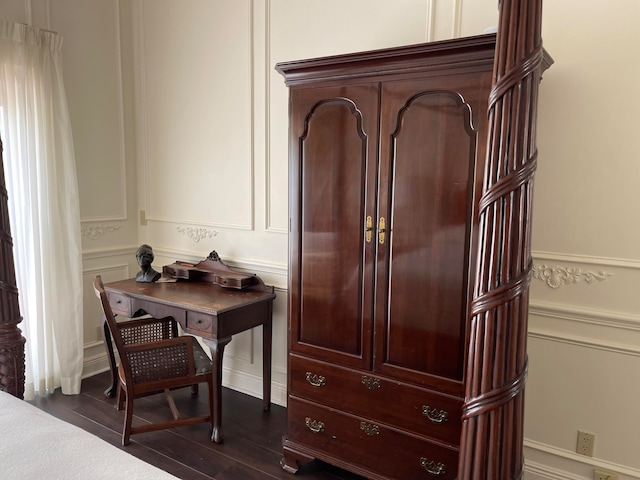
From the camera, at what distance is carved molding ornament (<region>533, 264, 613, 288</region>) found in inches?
78.5

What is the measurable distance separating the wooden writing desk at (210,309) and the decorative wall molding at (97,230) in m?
0.54

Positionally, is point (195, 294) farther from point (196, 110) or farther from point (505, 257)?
point (505, 257)

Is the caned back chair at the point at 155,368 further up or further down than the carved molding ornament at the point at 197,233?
further down

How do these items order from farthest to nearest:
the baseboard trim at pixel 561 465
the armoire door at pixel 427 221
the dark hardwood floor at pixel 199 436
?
the dark hardwood floor at pixel 199 436, the baseboard trim at pixel 561 465, the armoire door at pixel 427 221

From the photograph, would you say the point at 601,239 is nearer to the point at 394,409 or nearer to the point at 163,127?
the point at 394,409

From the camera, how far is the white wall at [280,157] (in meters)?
1.94

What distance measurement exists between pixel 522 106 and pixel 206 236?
2.59 meters

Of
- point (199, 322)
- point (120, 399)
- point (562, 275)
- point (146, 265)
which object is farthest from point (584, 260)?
point (120, 399)

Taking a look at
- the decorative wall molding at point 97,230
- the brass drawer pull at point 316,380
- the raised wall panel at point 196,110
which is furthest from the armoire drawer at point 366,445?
the decorative wall molding at point 97,230

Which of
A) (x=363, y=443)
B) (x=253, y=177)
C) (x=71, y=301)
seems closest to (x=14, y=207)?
(x=71, y=301)

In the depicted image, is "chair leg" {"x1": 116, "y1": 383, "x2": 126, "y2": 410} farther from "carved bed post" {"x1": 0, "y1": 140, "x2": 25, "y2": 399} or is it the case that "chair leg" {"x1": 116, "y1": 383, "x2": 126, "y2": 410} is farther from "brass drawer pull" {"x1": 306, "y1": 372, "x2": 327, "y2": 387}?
"brass drawer pull" {"x1": 306, "y1": 372, "x2": 327, "y2": 387}

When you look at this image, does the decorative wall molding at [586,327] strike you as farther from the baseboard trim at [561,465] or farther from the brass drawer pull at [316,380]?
the brass drawer pull at [316,380]

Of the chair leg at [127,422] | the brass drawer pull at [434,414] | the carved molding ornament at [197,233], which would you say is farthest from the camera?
the carved molding ornament at [197,233]

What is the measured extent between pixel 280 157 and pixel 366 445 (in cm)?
172
